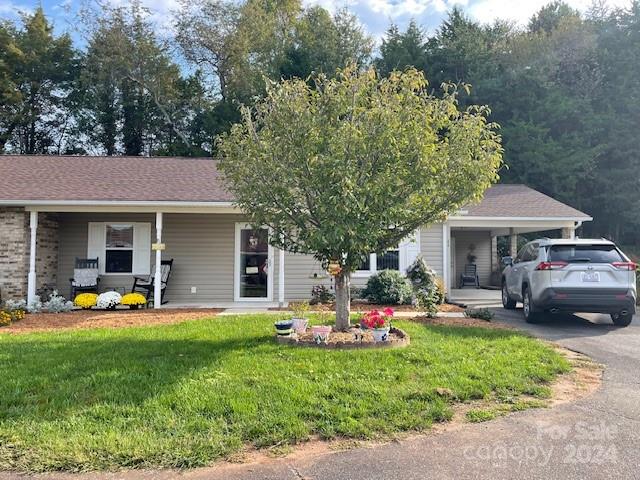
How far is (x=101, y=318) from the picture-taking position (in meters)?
9.60

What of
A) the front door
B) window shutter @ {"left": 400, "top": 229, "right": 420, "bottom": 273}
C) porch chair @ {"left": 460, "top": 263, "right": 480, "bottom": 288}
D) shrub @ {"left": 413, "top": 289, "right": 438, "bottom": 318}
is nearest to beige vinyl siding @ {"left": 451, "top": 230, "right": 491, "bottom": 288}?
porch chair @ {"left": 460, "top": 263, "right": 480, "bottom": 288}

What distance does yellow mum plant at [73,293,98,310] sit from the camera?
11008mm

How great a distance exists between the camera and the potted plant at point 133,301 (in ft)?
36.5

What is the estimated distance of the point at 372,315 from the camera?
22.8 ft

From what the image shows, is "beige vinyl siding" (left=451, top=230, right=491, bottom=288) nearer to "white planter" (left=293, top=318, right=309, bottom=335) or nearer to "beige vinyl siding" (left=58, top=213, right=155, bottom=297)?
"beige vinyl siding" (left=58, top=213, right=155, bottom=297)

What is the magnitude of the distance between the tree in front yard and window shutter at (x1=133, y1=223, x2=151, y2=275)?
6949mm

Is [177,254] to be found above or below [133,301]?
above

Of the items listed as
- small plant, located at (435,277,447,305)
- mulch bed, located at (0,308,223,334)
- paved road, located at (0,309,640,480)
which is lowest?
paved road, located at (0,309,640,480)

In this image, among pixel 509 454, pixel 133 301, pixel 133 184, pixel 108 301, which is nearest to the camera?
pixel 509 454

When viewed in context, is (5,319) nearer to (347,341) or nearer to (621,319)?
(347,341)

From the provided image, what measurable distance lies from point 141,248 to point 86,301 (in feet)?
7.63

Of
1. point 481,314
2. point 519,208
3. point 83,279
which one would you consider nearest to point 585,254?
point 481,314

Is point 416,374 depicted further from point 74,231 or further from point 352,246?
point 74,231

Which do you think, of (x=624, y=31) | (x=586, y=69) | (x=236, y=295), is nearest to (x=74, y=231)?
(x=236, y=295)
